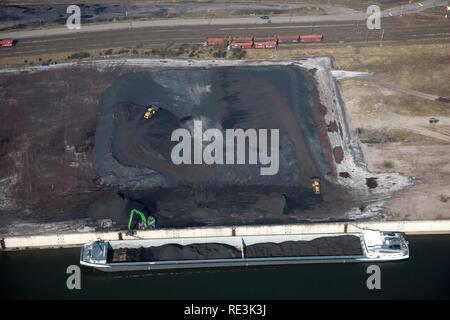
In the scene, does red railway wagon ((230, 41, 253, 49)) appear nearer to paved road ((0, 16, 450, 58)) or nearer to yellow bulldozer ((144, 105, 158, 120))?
paved road ((0, 16, 450, 58))

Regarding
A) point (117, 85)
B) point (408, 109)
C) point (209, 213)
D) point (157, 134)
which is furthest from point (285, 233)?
point (117, 85)

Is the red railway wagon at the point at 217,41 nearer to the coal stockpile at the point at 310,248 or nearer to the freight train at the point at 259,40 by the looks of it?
the freight train at the point at 259,40

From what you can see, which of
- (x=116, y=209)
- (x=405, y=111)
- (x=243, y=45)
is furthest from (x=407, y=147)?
(x=116, y=209)

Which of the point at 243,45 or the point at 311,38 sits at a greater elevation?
the point at 311,38

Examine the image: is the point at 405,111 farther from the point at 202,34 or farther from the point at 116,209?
the point at 116,209

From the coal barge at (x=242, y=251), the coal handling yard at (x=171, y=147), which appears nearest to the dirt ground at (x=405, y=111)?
the coal handling yard at (x=171, y=147)
